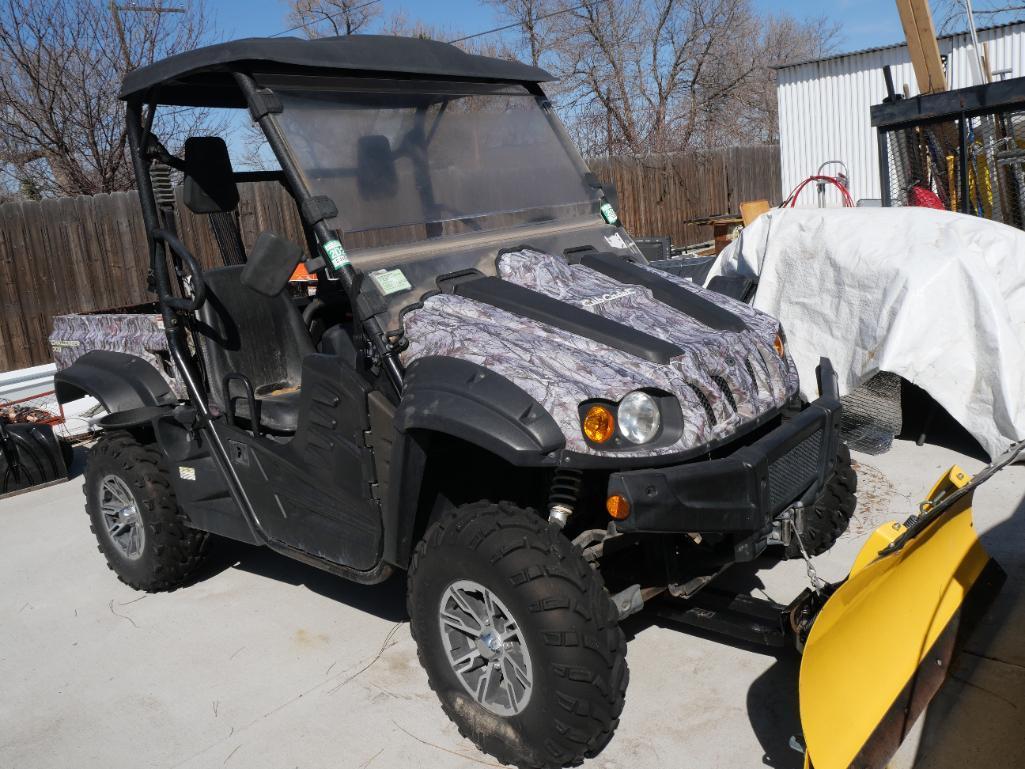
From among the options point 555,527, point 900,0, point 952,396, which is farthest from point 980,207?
point 555,527

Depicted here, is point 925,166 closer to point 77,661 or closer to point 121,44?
point 77,661

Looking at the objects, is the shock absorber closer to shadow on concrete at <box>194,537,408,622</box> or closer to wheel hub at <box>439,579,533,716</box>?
wheel hub at <box>439,579,533,716</box>

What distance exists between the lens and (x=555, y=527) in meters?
3.12

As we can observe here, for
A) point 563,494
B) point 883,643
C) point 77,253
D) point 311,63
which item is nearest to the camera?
point 883,643

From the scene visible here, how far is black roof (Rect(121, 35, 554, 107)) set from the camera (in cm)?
366

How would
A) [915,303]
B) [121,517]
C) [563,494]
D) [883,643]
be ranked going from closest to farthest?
[883,643] → [563,494] → [121,517] → [915,303]

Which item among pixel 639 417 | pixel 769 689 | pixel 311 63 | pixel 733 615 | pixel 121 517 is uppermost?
pixel 311 63

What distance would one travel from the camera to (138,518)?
4852 mm

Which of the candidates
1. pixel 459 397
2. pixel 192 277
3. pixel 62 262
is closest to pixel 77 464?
pixel 62 262

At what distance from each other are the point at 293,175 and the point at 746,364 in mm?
1834

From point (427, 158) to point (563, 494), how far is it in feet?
5.48

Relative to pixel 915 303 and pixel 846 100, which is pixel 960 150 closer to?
pixel 915 303

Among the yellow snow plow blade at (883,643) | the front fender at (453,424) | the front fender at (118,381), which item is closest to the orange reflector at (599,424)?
the front fender at (453,424)

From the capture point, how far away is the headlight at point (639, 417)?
308cm
